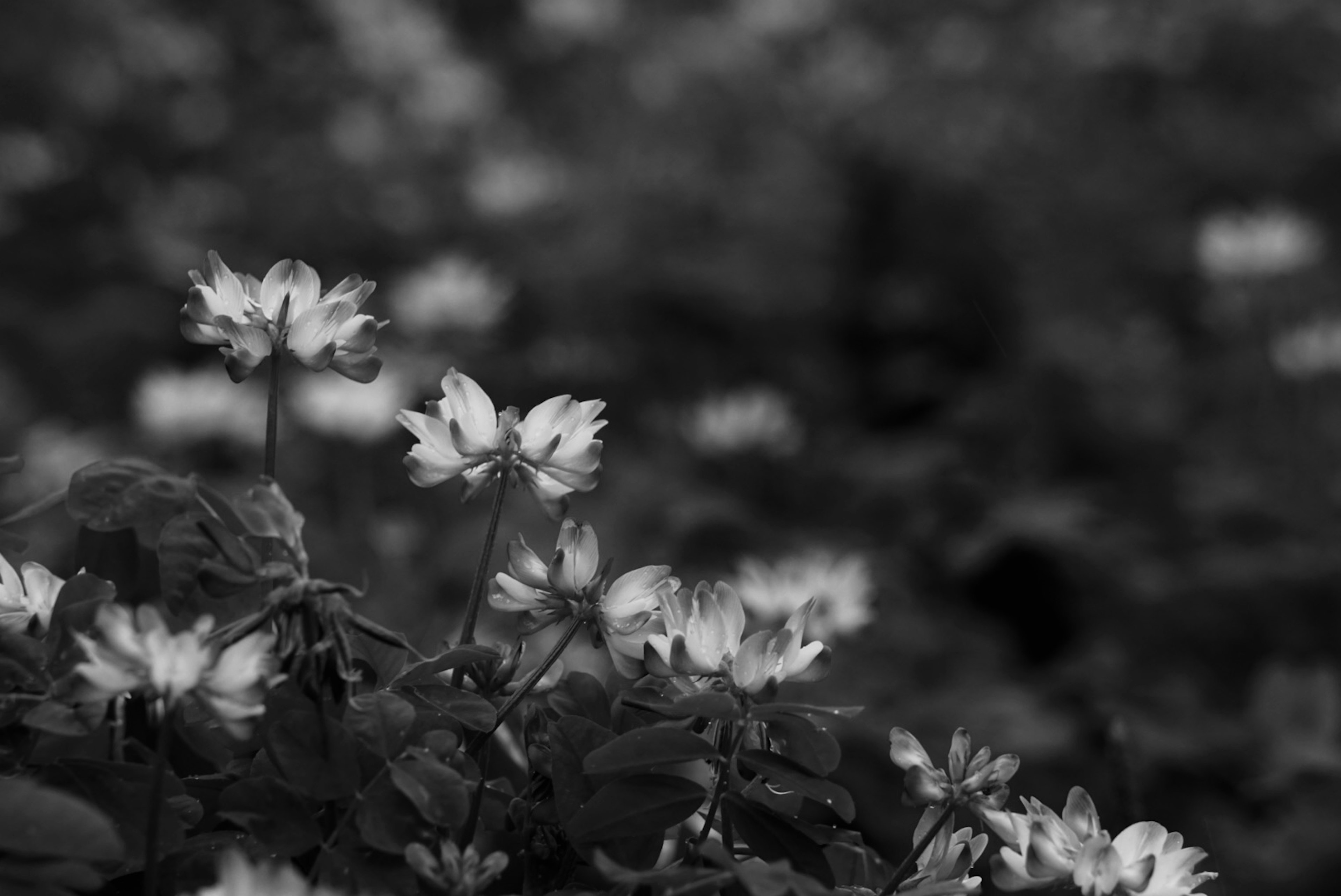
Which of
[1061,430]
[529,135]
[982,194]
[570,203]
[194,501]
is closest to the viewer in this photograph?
[194,501]

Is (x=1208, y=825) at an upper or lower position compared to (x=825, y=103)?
lower

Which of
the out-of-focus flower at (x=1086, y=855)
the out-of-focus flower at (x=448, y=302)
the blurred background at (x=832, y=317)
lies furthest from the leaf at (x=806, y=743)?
the out-of-focus flower at (x=448, y=302)

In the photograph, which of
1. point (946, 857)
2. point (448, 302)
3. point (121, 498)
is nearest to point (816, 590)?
point (946, 857)

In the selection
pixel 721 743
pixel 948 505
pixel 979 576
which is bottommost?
pixel 979 576

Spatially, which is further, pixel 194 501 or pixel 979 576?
pixel 979 576

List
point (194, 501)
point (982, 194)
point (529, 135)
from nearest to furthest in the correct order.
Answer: point (194, 501) → point (982, 194) → point (529, 135)

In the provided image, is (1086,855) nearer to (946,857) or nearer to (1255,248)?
(946,857)

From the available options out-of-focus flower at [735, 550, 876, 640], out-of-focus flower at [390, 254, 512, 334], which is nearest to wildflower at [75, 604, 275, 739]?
out-of-focus flower at [735, 550, 876, 640]

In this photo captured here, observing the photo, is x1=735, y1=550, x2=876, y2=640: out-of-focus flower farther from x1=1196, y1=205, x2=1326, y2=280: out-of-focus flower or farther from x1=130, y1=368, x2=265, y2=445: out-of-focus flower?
x1=1196, y1=205, x2=1326, y2=280: out-of-focus flower

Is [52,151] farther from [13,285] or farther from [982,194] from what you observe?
[982,194]

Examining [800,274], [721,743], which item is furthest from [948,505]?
[721,743]
